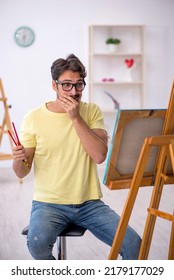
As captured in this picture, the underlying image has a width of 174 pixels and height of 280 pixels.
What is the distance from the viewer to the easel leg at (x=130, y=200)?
5.75 feet

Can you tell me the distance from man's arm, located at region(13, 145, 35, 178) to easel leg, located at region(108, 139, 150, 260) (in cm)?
51

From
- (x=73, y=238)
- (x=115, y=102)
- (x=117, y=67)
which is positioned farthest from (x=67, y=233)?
(x=117, y=67)

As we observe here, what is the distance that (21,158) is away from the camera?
6.53 feet

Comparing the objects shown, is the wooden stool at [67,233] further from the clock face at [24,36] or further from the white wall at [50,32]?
the clock face at [24,36]

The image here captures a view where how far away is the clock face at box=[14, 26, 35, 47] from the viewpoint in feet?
20.8

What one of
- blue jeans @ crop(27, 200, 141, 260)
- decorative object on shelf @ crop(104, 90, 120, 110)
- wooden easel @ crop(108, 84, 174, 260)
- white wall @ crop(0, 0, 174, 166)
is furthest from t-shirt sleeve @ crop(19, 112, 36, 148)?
decorative object on shelf @ crop(104, 90, 120, 110)

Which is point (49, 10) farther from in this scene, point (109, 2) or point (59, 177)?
point (59, 177)

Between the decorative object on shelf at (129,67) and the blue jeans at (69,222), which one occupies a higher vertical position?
the decorative object on shelf at (129,67)

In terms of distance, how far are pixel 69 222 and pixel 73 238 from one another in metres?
1.28

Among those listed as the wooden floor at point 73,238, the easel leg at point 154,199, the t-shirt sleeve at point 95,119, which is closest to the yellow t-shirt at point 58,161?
the t-shirt sleeve at point 95,119

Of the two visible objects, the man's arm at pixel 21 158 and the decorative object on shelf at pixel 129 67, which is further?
the decorative object on shelf at pixel 129 67

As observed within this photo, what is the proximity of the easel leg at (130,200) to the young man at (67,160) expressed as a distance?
12 centimetres
